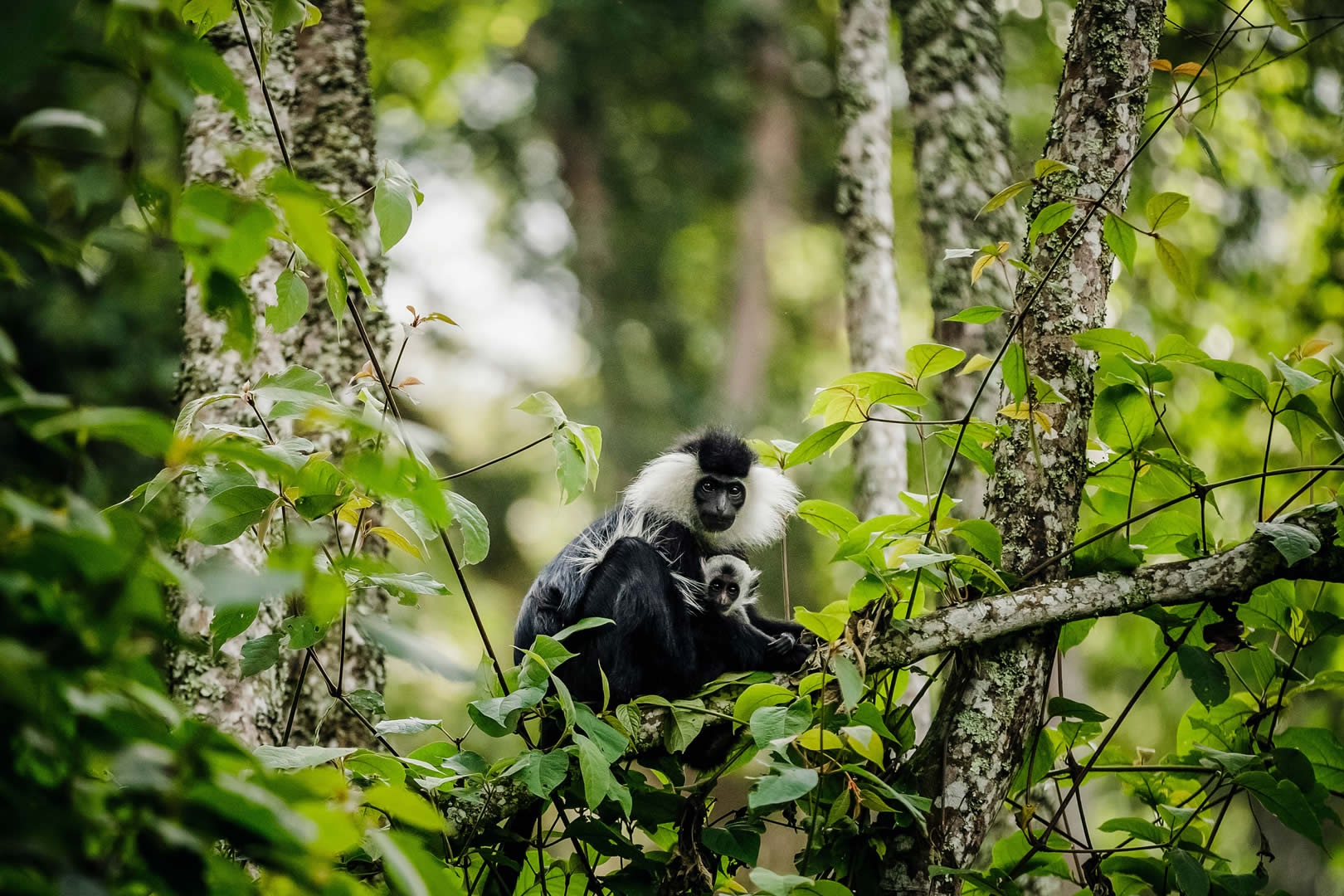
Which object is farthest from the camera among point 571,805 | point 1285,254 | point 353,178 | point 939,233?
point 1285,254

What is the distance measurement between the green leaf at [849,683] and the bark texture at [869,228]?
8.07 feet

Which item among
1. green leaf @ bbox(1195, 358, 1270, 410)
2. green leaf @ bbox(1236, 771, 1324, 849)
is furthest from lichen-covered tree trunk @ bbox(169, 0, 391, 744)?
green leaf @ bbox(1236, 771, 1324, 849)

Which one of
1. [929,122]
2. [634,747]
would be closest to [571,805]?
[634,747]

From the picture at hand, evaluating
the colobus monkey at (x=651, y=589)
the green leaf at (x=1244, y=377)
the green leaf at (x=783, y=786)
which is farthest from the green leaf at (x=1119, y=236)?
the colobus monkey at (x=651, y=589)

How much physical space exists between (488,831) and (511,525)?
9867mm

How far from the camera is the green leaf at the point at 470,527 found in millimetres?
2354

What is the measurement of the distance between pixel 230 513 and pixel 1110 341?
2.21 meters

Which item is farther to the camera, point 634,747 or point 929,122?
point 929,122

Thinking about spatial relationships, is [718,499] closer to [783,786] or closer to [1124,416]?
[1124,416]

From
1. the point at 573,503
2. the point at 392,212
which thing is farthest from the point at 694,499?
the point at 392,212

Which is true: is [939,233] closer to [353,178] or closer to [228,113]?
[353,178]

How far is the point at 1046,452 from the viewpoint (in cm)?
269

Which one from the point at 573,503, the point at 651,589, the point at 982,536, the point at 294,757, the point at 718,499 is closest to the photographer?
the point at 294,757

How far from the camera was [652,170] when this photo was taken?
1374cm
